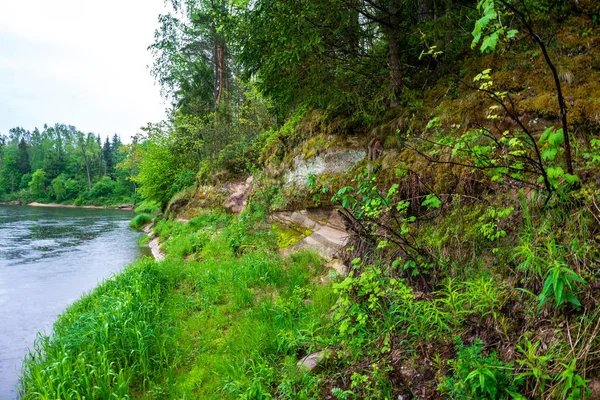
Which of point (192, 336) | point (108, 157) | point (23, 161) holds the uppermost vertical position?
point (23, 161)

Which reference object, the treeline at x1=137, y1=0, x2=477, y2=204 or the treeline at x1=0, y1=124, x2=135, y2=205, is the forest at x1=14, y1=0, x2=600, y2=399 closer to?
the treeline at x1=137, y1=0, x2=477, y2=204

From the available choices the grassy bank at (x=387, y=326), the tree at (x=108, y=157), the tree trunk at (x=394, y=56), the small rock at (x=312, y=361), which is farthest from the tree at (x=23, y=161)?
the small rock at (x=312, y=361)

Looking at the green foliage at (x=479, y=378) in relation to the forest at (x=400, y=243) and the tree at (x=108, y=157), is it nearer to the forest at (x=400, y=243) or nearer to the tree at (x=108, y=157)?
the forest at (x=400, y=243)

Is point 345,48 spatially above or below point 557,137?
above

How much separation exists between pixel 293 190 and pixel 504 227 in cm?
456

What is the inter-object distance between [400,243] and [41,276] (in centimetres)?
1062

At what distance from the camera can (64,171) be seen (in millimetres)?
65812

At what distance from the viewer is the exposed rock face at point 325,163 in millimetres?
5723

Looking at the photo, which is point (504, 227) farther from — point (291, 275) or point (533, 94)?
point (291, 275)

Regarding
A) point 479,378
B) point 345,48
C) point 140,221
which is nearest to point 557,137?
point 479,378

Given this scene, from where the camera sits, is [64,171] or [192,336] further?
[64,171]

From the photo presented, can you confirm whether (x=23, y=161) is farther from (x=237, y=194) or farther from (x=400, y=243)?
(x=400, y=243)

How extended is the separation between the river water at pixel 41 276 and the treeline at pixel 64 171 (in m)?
37.0

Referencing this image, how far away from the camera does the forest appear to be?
79.9 inches
